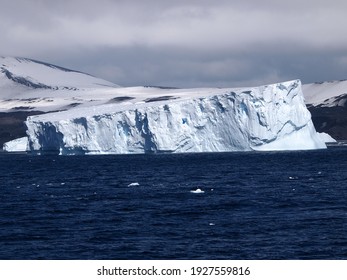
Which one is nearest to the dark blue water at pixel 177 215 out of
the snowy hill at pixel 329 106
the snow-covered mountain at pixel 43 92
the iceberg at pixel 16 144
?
the iceberg at pixel 16 144

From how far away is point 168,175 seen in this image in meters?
49.7

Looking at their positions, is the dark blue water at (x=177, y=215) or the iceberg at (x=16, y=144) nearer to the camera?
the dark blue water at (x=177, y=215)

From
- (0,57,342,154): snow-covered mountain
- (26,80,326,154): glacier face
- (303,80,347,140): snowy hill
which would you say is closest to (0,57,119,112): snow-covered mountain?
(303,80,347,140): snowy hill

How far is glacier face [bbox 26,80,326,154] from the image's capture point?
62.1m

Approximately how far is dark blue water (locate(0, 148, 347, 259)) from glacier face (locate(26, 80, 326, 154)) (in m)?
10.7

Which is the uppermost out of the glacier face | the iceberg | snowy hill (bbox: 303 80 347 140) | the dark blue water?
snowy hill (bbox: 303 80 347 140)

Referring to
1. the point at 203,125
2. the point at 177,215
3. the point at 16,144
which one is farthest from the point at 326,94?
the point at 177,215

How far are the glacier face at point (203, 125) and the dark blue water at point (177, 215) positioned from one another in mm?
10675

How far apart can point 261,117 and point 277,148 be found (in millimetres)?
4898

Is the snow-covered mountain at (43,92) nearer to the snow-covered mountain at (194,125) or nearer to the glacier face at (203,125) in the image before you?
the snow-covered mountain at (194,125)

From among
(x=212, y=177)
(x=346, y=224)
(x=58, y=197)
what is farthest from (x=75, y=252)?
(x=212, y=177)

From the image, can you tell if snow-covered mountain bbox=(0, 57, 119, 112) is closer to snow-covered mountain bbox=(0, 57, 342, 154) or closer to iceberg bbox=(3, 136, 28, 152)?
iceberg bbox=(3, 136, 28, 152)

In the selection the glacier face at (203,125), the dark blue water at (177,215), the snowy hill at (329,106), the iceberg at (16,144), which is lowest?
the dark blue water at (177,215)

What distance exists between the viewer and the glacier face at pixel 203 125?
62.1 metres
